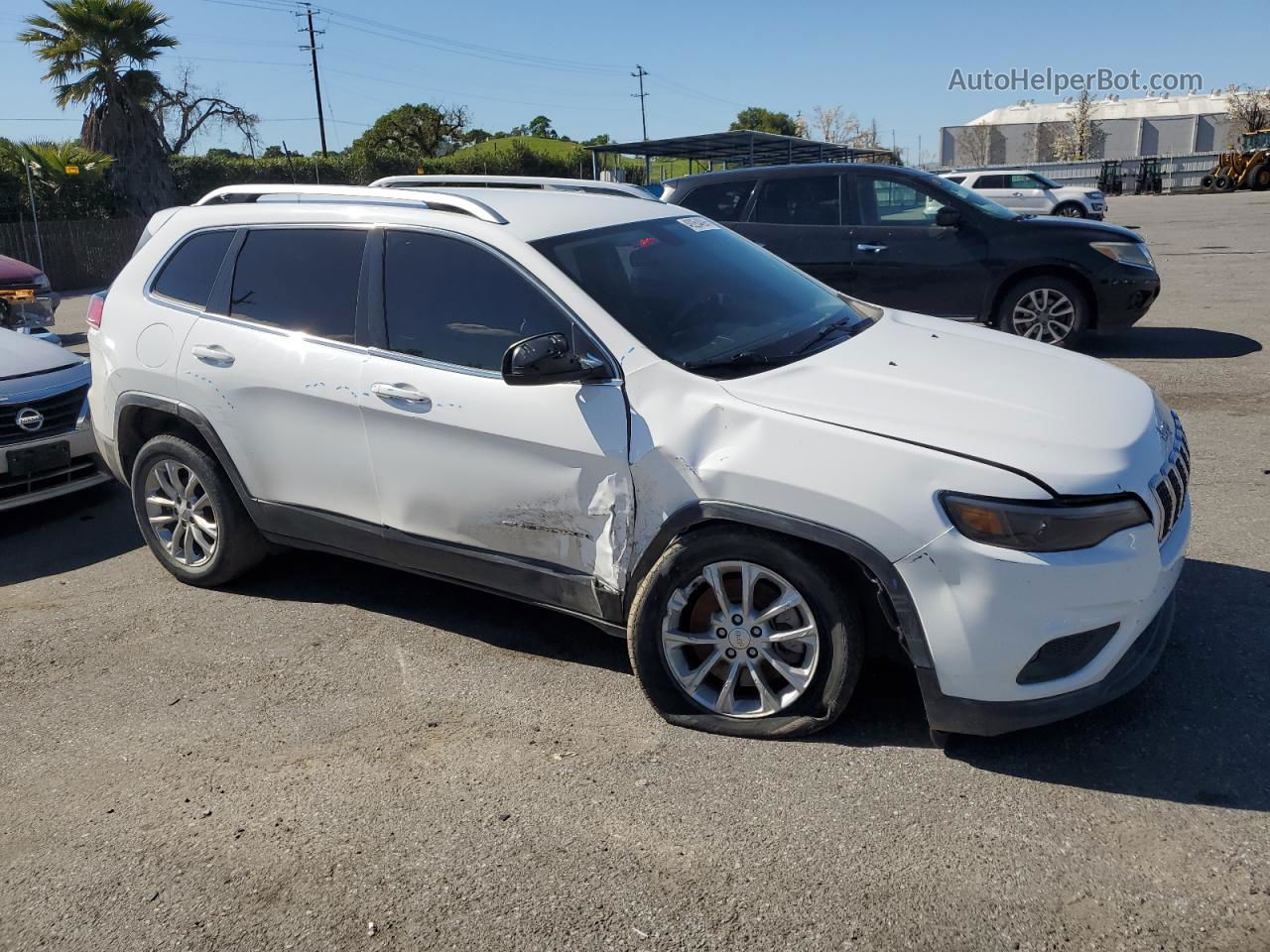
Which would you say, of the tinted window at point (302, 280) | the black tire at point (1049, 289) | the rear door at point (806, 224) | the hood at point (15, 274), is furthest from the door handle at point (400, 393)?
the hood at point (15, 274)

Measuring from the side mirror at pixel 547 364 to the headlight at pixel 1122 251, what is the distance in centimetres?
700

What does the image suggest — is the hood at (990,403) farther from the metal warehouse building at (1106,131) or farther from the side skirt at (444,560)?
the metal warehouse building at (1106,131)

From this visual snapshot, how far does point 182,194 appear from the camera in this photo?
114 feet

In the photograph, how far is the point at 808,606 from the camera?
132 inches

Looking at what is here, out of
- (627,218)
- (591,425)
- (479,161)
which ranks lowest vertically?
(591,425)

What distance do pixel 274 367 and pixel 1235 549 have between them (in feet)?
14.1

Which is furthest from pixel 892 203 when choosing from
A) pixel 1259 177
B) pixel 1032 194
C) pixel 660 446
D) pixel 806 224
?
pixel 1259 177

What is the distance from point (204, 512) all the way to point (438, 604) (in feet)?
3.93

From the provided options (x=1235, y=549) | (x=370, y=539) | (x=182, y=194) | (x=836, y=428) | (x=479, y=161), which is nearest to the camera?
(x=836, y=428)

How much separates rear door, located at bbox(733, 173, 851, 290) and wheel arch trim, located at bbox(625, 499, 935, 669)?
6.81m

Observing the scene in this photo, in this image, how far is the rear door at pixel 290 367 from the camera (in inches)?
170

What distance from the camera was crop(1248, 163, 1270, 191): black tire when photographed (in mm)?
44719

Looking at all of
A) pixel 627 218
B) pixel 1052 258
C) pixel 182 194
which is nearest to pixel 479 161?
pixel 182 194

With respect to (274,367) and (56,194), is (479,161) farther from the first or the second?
(274,367)
